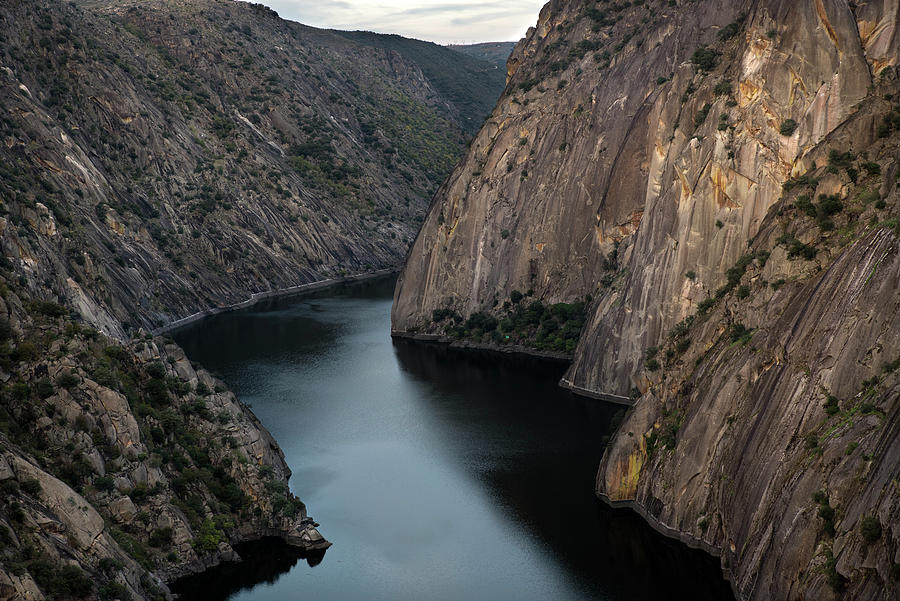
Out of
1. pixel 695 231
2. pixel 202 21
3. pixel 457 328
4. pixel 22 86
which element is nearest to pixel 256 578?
pixel 695 231

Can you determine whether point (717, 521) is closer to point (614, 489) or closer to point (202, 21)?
point (614, 489)

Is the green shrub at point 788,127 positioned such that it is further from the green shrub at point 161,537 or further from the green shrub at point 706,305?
the green shrub at point 161,537

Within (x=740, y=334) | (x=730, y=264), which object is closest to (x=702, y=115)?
(x=730, y=264)

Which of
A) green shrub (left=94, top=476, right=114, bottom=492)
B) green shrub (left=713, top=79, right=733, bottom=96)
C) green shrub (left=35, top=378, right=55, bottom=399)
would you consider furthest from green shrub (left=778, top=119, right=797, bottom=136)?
green shrub (left=35, top=378, right=55, bottom=399)

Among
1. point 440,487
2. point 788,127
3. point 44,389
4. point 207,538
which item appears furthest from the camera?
point 440,487

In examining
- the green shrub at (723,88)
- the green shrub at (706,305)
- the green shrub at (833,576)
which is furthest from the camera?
the green shrub at (723,88)

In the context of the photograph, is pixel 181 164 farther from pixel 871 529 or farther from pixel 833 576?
pixel 871 529

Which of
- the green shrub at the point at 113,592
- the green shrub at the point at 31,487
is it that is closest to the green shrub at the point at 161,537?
the green shrub at the point at 113,592
